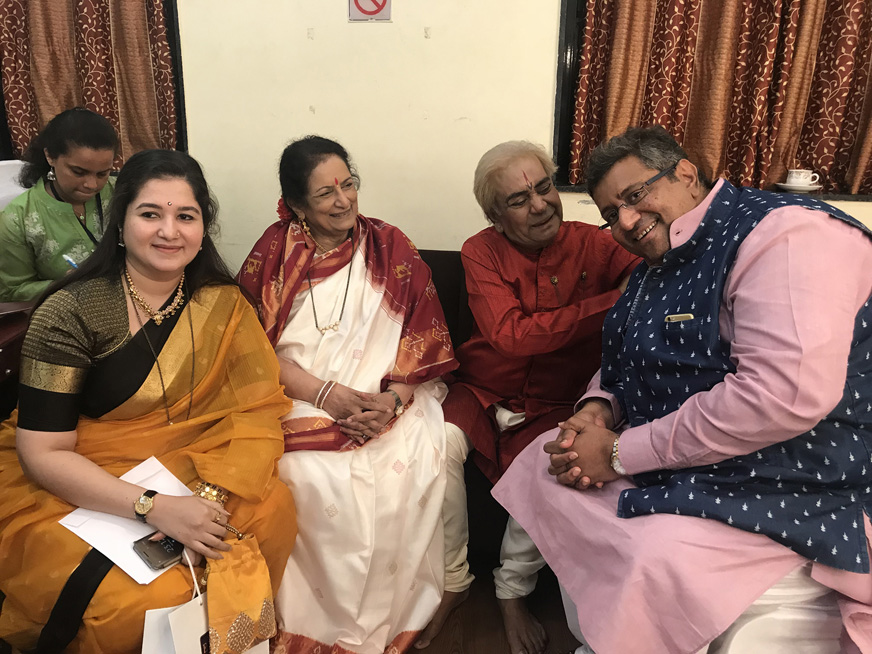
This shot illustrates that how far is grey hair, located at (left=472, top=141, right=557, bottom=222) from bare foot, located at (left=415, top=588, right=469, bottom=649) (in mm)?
1225

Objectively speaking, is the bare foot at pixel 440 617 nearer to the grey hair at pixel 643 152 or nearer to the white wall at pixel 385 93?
the grey hair at pixel 643 152

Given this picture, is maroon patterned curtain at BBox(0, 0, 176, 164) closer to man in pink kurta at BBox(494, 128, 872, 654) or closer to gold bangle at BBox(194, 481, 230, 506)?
gold bangle at BBox(194, 481, 230, 506)

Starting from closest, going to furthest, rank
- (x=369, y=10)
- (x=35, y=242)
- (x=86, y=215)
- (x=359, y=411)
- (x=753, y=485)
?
(x=753, y=485), (x=359, y=411), (x=35, y=242), (x=86, y=215), (x=369, y=10)

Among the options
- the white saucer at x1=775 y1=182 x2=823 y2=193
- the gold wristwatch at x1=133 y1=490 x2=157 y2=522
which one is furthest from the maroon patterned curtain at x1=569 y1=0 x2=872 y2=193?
the gold wristwatch at x1=133 y1=490 x2=157 y2=522

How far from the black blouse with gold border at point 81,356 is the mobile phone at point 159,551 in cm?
33

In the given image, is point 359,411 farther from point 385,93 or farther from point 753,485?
point 385,93

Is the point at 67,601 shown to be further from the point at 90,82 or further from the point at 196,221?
the point at 90,82

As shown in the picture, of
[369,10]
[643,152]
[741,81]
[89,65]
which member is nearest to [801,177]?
[741,81]

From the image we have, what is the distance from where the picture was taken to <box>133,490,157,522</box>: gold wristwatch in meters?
1.29

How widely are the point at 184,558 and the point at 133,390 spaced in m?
0.42

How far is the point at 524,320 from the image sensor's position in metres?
1.83

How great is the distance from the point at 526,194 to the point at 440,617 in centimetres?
132

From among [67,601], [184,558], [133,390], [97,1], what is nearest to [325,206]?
[133,390]

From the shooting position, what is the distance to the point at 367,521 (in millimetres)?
1570
